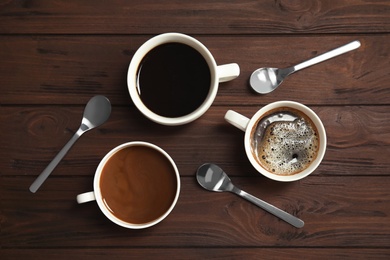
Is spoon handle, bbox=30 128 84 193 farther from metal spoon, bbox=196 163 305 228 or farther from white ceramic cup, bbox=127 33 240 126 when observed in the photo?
metal spoon, bbox=196 163 305 228

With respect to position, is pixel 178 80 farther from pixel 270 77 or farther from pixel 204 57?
pixel 270 77

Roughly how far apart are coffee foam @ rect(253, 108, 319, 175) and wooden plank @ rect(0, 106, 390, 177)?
4 cm

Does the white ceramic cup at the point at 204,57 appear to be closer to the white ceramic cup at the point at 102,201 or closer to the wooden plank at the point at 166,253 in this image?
the white ceramic cup at the point at 102,201

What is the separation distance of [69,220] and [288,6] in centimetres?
61

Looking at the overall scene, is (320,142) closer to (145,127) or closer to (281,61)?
(281,61)

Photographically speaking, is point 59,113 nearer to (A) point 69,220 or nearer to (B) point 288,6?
(A) point 69,220

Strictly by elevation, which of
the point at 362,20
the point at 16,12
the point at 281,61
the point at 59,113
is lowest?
the point at 59,113

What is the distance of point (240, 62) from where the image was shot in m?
1.10

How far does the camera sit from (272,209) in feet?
3.58

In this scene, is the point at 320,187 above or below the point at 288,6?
below

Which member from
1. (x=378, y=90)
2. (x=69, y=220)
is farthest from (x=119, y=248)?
(x=378, y=90)

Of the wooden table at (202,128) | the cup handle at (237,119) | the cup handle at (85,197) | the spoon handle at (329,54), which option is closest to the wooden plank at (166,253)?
the wooden table at (202,128)

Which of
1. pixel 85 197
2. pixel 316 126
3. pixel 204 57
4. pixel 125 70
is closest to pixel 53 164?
pixel 85 197

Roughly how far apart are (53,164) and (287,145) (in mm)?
463
